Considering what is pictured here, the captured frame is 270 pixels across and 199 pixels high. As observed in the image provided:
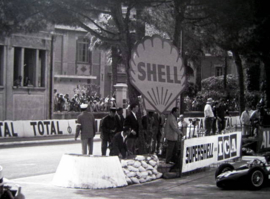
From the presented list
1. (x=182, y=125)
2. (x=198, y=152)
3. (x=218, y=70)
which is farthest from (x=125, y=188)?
(x=218, y=70)

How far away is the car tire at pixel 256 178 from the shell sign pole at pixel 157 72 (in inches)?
113

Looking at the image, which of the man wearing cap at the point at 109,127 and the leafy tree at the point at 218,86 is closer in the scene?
the man wearing cap at the point at 109,127

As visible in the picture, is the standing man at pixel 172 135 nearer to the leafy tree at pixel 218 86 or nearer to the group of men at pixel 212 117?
the group of men at pixel 212 117

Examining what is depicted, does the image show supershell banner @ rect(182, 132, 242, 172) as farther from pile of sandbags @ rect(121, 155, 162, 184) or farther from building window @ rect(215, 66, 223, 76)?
building window @ rect(215, 66, 223, 76)

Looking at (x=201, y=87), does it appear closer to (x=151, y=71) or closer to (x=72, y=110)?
(x=72, y=110)

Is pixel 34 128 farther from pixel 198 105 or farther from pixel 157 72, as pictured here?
pixel 198 105

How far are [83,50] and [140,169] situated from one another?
4223cm

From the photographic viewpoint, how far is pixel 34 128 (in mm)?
25266

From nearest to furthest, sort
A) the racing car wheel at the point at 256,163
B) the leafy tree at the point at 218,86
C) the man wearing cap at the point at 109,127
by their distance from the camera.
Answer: the racing car wheel at the point at 256,163 → the man wearing cap at the point at 109,127 → the leafy tree at the point at 218,86

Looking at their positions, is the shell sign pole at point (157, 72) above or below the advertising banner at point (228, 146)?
above

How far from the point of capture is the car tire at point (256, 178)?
11.6 meters

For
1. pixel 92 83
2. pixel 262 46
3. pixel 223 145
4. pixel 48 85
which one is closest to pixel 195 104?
pixel 92 83

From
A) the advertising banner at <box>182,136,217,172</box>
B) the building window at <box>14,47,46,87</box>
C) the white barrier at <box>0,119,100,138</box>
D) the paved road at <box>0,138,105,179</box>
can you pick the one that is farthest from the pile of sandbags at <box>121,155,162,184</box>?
the building window at <box>14,47,46,87</box>

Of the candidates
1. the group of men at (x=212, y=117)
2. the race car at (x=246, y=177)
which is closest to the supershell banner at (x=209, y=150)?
the race car at (x=246, y=177)
